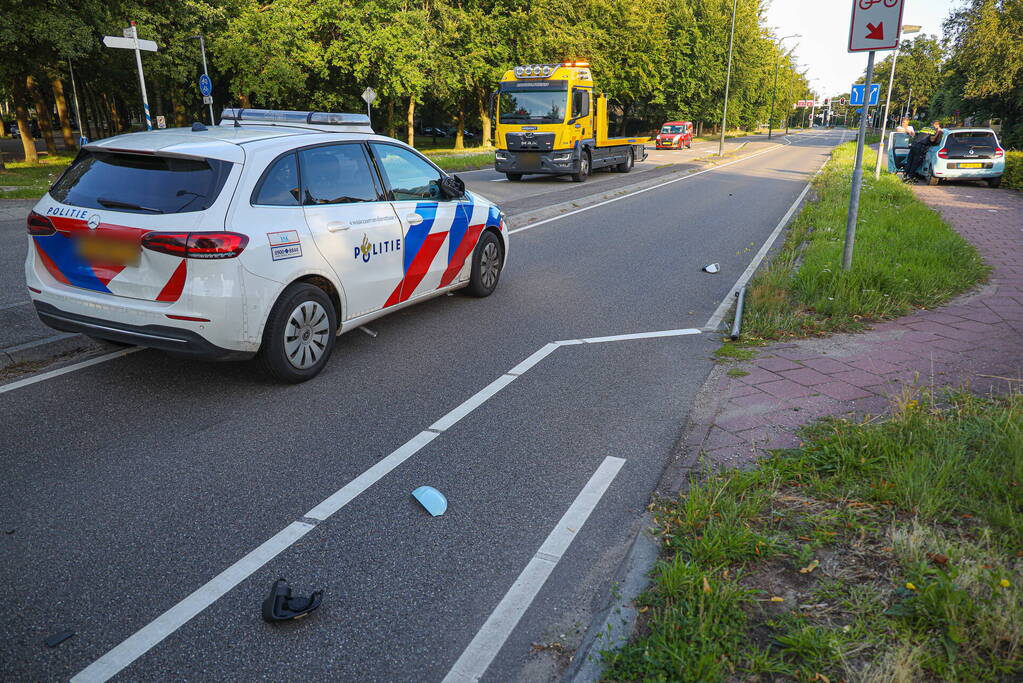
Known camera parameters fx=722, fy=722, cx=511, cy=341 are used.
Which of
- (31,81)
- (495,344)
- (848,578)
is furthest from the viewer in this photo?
(31,81)

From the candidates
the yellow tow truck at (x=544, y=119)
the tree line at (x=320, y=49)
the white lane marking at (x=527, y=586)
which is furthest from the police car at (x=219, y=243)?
the tree line at (x=320, y=49)

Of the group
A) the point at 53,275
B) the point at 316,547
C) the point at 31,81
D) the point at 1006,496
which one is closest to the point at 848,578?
the point at 1006,496

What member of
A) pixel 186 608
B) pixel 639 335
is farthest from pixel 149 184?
pixel 639 335

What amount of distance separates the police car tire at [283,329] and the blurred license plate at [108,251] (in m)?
0.91

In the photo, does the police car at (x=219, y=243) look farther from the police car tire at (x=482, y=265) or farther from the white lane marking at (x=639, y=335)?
the white lane marking at (x=639, y=335)

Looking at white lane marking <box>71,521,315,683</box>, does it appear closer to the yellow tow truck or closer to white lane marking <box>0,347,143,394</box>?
white lane marking <box>0,347,143,394</box>

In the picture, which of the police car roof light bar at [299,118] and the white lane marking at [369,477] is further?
the police car roof light bar at [299,118]

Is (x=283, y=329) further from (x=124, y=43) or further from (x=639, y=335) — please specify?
(x=124, y=43)

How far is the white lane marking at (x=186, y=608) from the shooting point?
100 inches

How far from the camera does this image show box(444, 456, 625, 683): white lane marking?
8.59 feet

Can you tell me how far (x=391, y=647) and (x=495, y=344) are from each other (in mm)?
3840

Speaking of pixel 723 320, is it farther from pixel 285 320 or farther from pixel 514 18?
pixel 514 18

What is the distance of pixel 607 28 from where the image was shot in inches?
1710

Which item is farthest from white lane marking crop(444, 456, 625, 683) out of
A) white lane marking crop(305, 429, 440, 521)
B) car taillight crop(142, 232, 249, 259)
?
car taillight crop(142, 232, 249, 259)
